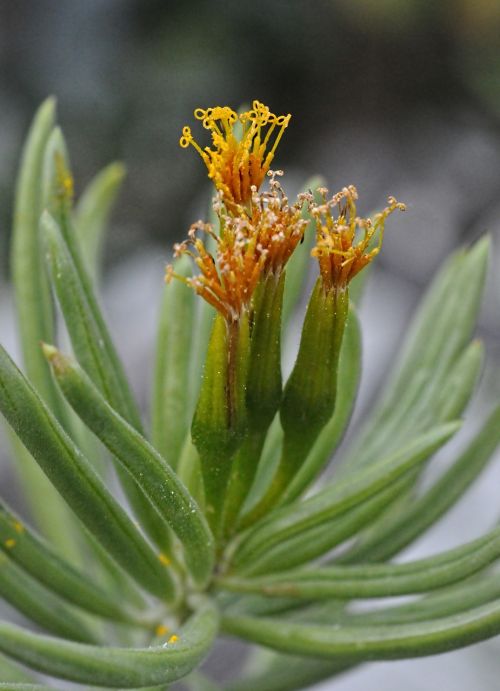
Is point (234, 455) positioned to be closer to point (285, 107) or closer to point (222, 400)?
point (222, 400)

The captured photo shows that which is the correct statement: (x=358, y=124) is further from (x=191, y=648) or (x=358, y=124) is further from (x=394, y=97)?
(x=191, y=648)

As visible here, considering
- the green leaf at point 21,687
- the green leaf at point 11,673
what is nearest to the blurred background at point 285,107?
the green leaf at point 11,673

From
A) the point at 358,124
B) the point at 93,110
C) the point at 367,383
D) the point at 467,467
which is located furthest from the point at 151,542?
the point at 358,124

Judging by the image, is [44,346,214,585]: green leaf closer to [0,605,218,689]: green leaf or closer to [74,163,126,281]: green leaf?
[0,605,218,689]: green leaf

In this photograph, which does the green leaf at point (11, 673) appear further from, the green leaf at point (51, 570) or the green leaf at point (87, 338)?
the green leaf at point (87, 338)

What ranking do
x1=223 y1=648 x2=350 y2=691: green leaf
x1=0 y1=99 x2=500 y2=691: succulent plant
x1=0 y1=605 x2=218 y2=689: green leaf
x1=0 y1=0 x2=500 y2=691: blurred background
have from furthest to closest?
x1=0 y1=0 x2=500 y2=691: blurred background, x1=223 y1=648 x2=350 y2=691: green leaf, x1=0 y1=99 x2=500 y2=691: succulent plant, x1=0 y1=605 x2=218 y2=689: green leaf

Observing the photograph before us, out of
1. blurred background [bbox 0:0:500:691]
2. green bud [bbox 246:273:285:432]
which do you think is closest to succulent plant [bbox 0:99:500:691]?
green bud [bbox 246:273:285:432]

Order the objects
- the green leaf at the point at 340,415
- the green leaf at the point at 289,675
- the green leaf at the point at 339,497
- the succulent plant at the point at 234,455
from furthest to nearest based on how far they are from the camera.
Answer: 1. the green leaf at the point at 289,675
2. the green leaf at the point at 340,415
3. the green leaf at the point at 339,497
4. the succulent plant at the point at 234,455

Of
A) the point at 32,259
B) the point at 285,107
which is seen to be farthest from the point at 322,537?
the point at 285,107
